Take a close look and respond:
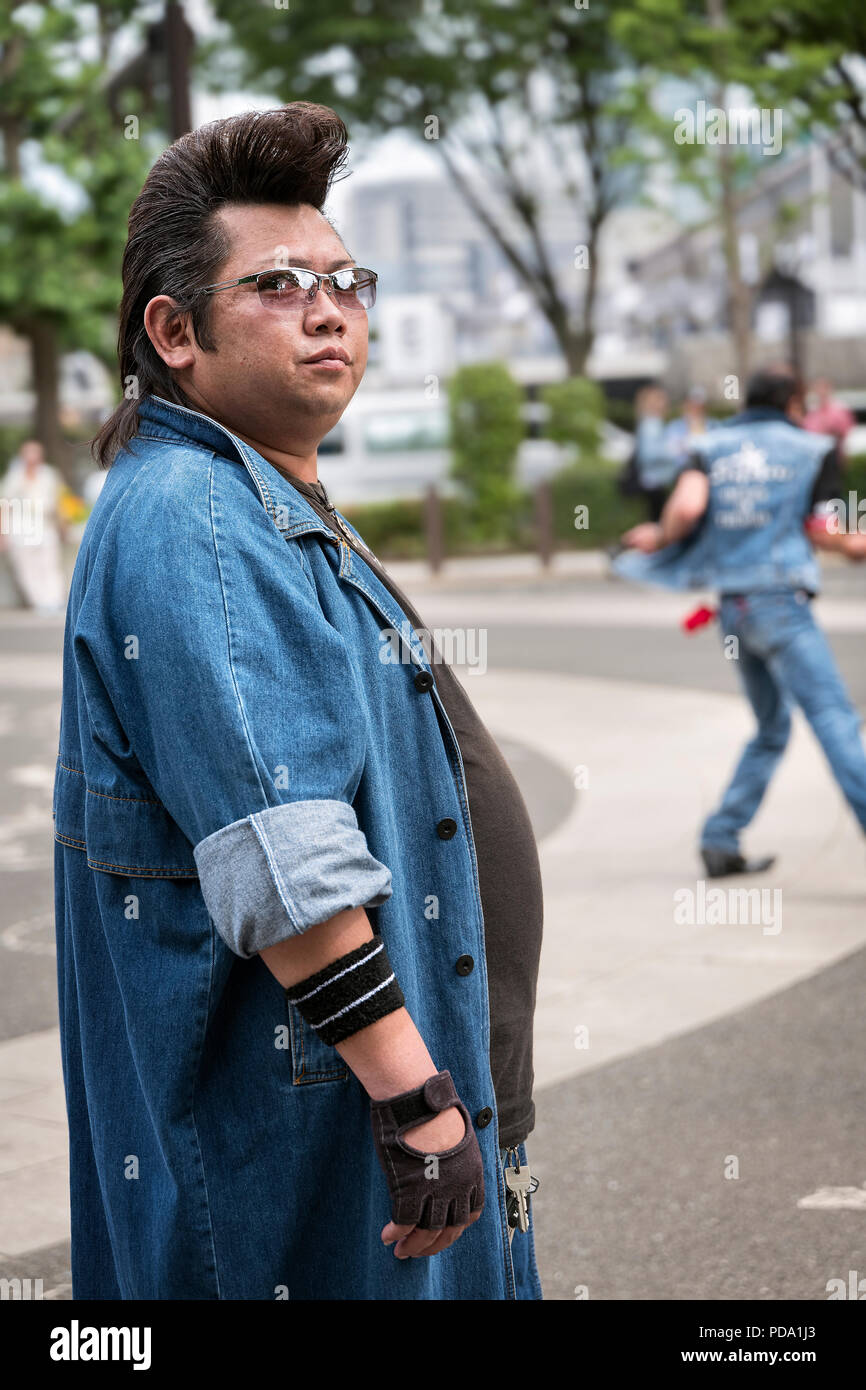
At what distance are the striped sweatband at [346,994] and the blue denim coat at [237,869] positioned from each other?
0.23ft

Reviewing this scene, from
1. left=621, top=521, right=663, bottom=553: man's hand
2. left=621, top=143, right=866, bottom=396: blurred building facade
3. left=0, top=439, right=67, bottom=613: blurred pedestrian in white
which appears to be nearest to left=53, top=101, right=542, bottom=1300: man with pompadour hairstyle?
left=621, top=521, right=663, bottom=553: man's hand

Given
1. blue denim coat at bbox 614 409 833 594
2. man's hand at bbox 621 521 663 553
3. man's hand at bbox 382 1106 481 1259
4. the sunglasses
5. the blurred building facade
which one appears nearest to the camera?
man's hand at bbox 382 1106 481 1259

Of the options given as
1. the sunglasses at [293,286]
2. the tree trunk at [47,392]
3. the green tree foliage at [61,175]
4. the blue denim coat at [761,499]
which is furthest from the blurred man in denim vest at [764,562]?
the tree trunk at [47,392]

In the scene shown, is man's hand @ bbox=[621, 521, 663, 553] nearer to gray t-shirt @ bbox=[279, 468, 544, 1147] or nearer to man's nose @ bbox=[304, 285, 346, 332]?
gray t-shirt @ bbox=[279, 468, 544, 1147]

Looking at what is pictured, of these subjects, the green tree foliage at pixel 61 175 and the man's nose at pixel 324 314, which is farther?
the green tree foliage at pixel 61 175

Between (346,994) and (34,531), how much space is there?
53.7 ft

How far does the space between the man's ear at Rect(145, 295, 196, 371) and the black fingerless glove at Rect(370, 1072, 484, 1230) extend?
2.98 feet

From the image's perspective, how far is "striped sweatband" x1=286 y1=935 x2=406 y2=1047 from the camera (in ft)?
5.91

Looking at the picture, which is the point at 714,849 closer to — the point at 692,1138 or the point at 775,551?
the point at 775,551

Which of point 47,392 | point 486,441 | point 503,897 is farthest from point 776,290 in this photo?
point 503,897

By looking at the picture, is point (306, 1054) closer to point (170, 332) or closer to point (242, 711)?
point (242, 711)

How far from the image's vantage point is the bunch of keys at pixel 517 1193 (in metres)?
2.25

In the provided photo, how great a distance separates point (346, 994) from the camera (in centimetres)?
181

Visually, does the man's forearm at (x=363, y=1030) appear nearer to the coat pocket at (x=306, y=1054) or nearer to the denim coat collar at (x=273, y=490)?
the coat pocket at (x=306, y=1054)
